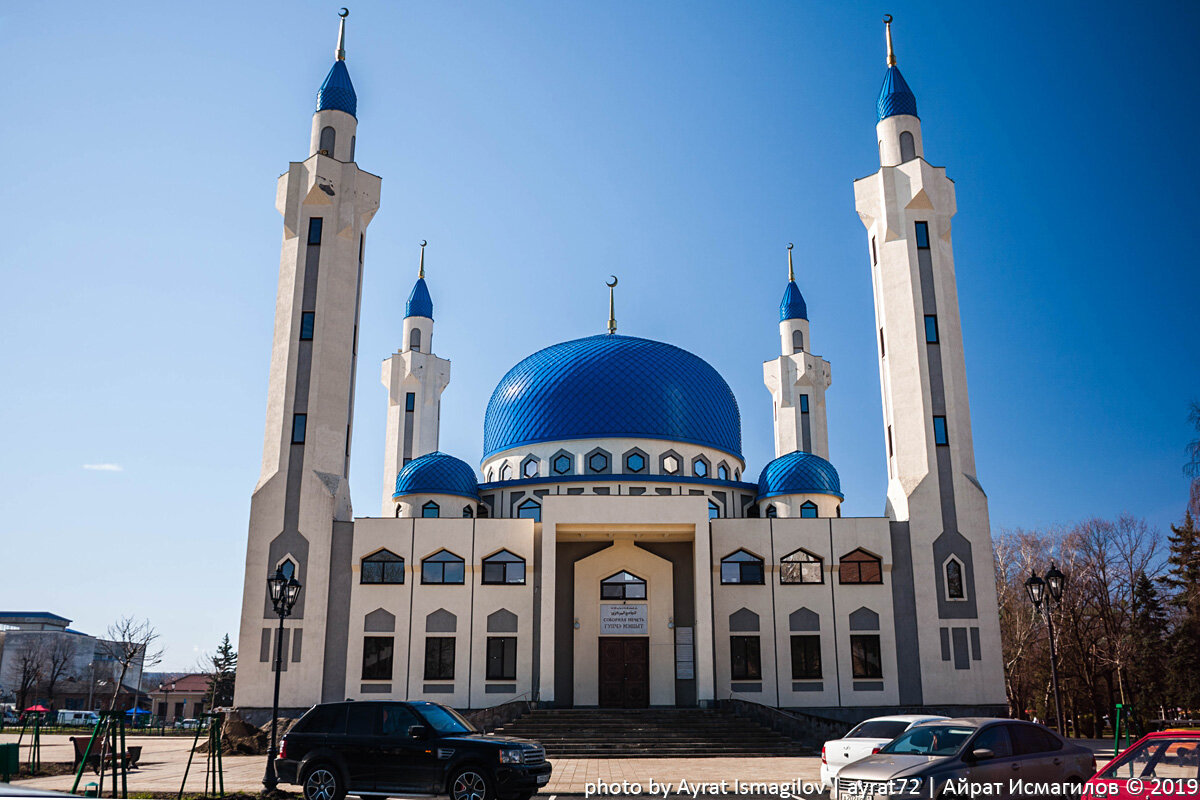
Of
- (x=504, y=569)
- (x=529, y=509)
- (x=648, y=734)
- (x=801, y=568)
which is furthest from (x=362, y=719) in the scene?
(x=529, y=509)

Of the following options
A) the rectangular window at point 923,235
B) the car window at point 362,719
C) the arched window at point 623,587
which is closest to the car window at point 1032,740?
the car window at point 362,719

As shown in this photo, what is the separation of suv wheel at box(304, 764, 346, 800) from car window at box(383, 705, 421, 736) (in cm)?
82

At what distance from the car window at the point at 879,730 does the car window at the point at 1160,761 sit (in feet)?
18.4

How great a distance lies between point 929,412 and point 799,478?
5003 millimetres

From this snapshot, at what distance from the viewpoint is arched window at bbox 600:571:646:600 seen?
26.9 meters

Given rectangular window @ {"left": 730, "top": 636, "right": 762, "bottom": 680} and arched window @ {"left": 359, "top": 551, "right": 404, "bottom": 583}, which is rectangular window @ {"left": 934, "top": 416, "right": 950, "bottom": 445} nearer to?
rectangular window @ {"left": 730, "top": 636, "right": 762, "bottom": 680}

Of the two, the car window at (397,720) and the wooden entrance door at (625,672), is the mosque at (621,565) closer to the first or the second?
the wooden entrance door at (625,672)

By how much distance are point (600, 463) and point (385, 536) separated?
8.11 meters

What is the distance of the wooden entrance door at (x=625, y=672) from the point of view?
26234 mm

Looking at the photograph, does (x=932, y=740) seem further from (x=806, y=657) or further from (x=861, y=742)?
(x=806, y=657)

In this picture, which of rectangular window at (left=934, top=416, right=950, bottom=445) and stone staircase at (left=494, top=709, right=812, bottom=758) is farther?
rectangular window at (left=934, top=416, right=950, bottom=445)

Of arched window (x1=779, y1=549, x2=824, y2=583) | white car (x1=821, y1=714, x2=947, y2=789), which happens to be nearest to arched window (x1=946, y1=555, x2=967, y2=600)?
arched window (x1=779, y1=549, x2=824, y2=583)

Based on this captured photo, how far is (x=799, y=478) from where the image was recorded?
30.4 meters

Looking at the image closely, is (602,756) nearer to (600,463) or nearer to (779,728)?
(779,728)
